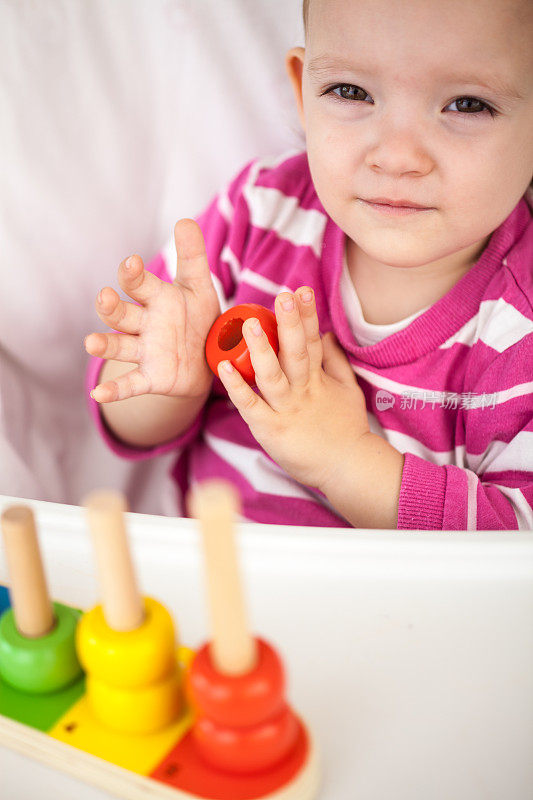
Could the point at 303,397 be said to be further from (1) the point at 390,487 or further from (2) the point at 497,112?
(2) the point at 497,112

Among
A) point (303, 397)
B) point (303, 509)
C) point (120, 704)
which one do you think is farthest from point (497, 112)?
point (120, 704)

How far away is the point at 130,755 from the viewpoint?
1.14 feet

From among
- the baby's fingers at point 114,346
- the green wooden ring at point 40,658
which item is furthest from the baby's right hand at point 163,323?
the green wooden ring at point 40,658

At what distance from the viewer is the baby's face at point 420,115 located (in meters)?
0.56

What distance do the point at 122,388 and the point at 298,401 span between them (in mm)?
132

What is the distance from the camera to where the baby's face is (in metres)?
0.56

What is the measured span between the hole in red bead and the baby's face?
13 cm

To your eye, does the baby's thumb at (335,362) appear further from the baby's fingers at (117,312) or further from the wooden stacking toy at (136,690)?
the wooden stacking toy at (136,690)

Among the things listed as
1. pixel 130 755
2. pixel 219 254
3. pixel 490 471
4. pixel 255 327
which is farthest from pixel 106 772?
pixel 219 254

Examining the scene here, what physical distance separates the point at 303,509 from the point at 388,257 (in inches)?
9.4

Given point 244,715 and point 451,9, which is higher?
point 451,9

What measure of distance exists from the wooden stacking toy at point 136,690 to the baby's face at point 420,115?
390 mm

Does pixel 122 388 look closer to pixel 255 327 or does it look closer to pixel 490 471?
pixel 255 327

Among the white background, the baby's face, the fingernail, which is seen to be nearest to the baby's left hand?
the fingernail
